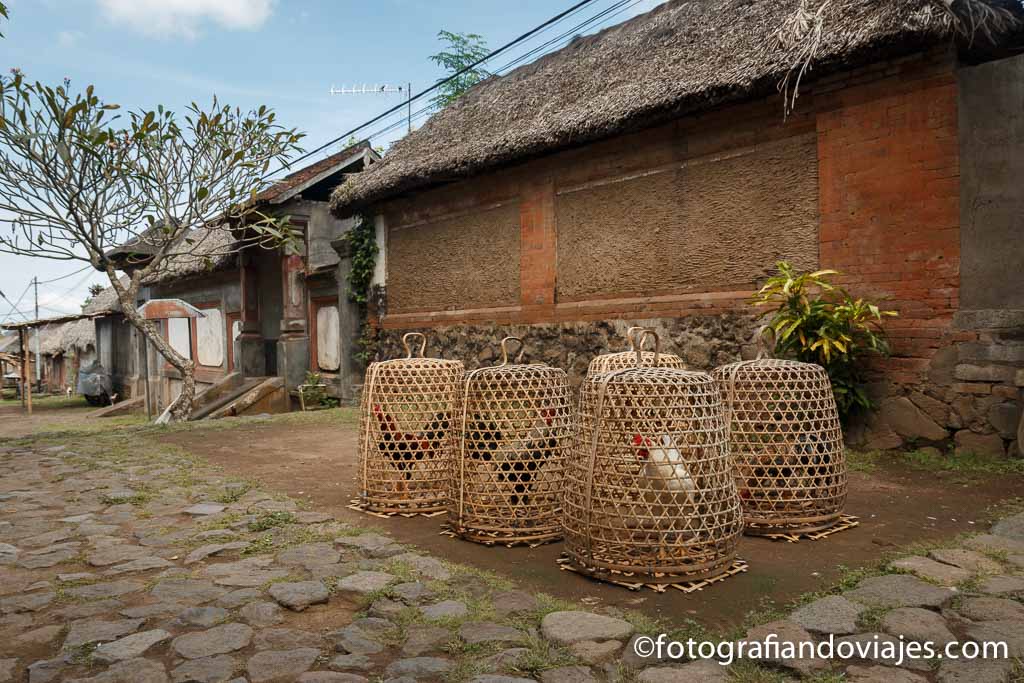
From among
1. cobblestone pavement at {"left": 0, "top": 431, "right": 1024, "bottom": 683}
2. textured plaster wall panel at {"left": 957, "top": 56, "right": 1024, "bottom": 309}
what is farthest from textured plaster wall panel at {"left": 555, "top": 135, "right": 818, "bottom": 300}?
cobblestone pavement at {"left": 0, "top": 431, "right": 1024, "bottom": 683}

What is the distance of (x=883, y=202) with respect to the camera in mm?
5770

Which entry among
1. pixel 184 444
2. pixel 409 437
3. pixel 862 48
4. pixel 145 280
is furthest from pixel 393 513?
pixel 145 280

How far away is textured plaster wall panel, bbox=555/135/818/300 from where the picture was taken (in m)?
6.44

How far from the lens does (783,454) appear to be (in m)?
3.87

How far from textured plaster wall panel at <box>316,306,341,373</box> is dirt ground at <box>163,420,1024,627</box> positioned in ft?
21.3

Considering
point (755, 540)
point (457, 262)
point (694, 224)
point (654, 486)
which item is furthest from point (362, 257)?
point (654, 486)

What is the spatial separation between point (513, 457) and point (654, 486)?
0.86 metres

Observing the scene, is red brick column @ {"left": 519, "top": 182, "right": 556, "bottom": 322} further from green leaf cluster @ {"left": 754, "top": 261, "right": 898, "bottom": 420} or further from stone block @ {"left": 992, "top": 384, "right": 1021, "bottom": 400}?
stone block @ {"left": 992, "top": 384, "right": 1021, "bottom": 400}

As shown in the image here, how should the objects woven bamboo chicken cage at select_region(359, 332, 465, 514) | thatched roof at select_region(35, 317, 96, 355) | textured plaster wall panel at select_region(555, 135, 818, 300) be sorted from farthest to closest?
thatched roof at select_region(35, 317, 96, 355) → textured plaster wall panel at select_region(555, 135, 818, 300) → woven bamboo chicken cage at select_region(359, 332, 465, 514)

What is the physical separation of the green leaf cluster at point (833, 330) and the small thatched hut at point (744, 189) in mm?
173

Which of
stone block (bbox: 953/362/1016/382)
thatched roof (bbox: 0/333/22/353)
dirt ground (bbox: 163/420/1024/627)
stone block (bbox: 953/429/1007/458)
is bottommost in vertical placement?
dirt ground (bbox: 163/420/1024/627)

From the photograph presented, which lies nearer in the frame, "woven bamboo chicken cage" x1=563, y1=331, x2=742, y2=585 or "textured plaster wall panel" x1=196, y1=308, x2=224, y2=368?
"woven bamboo chicken cage" x1=563, y1=331, x2=742, y2=585

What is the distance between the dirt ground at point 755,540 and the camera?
2949mm

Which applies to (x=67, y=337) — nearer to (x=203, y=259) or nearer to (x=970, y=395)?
(x=203, y=259)
